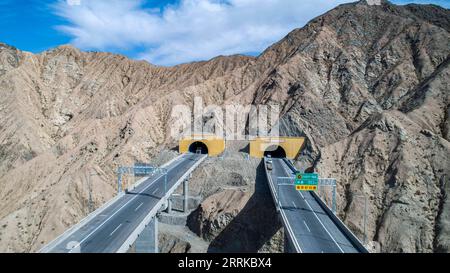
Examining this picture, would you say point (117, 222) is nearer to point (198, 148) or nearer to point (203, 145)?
point (198, 148)

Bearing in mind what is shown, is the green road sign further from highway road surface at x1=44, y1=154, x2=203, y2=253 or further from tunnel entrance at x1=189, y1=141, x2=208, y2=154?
tunnel entrance at x1=189, y1=141, x2=208, y2=154

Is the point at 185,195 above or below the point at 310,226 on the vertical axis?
below

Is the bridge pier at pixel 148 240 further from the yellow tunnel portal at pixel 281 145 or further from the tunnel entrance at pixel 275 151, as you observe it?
the tunnel entrance at pixel 275 151

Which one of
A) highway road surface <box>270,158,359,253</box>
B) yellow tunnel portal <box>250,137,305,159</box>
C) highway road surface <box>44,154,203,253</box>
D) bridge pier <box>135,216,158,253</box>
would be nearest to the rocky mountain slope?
yellow tunnel portal <box>250,137,305,159</box>

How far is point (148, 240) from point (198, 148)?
3843 cm

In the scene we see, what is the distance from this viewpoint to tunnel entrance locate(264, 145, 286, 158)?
81338 millimetres

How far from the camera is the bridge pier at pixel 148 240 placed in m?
47.5

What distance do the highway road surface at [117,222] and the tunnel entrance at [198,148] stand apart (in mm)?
21360

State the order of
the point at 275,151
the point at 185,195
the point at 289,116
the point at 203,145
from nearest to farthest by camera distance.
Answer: the point at 185,195
the point at 275,151
the point at 289,116
the point at 203,145

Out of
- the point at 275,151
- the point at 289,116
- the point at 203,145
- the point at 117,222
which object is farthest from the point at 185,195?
the point at 289,116

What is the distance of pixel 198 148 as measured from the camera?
8506 cm

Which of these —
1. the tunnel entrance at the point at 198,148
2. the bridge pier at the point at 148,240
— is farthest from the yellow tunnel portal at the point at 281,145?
the bridge pier at the point at 148,240

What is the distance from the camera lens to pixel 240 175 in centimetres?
7212

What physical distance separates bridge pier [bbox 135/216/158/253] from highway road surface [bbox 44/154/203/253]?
98.7 inches
